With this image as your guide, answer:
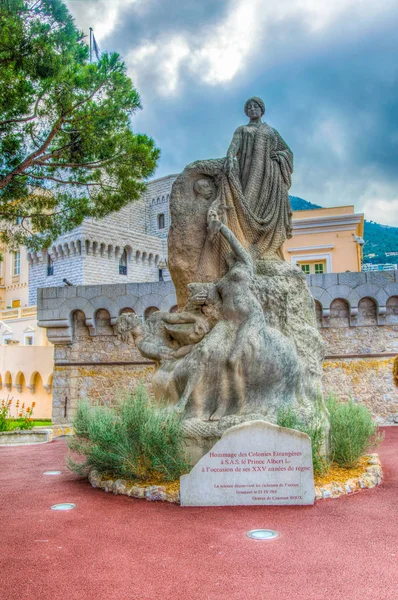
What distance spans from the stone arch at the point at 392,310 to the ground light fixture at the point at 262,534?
829cm

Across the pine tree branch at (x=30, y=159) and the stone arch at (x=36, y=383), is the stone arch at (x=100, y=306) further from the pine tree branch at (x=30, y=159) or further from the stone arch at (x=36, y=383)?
the stone arch at (x=36, y=383)

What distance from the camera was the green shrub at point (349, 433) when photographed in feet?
16.0

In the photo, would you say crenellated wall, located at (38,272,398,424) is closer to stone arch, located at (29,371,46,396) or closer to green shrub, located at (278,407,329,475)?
green shrub, located at (278,407,329,475)

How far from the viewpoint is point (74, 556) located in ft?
9.55

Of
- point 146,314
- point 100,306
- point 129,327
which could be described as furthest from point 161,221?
point 129,327

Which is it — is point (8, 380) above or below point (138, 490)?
below

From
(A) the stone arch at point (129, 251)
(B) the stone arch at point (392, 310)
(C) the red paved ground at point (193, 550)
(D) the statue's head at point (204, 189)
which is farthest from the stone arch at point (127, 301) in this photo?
(A) the stone arch at point (129, 251)

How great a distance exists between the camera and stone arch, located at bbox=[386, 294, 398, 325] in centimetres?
1077

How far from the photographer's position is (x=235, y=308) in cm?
491

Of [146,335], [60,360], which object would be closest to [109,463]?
[146,335]

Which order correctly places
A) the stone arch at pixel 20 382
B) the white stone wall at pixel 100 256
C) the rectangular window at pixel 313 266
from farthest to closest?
the white stone wall at pixel 100 256, the rectangular window at pixel 313 266, the stone arch at pixel 20 382

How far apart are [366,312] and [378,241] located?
63.7 m

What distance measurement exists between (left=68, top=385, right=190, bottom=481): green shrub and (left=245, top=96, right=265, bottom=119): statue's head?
356cm

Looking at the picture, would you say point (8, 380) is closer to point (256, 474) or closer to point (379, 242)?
point (256, 474)
